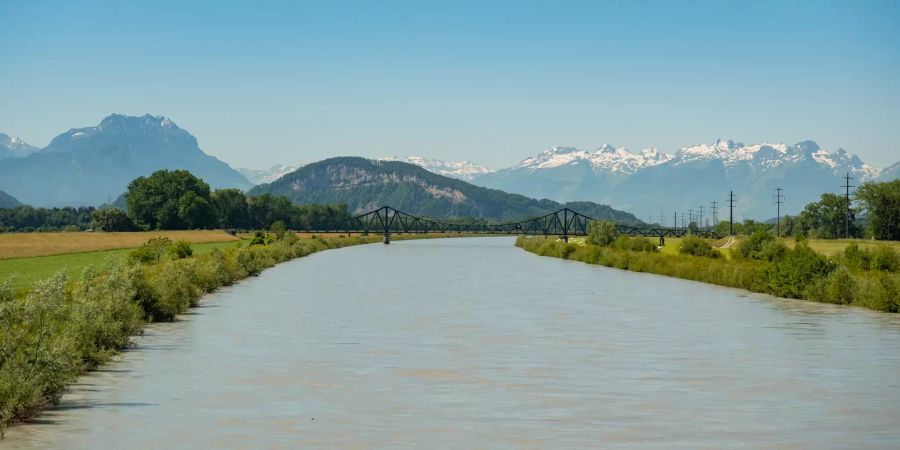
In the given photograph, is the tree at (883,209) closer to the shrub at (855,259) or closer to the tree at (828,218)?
the tree at (828,218)

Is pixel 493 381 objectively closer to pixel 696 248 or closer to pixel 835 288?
pixel 835 288

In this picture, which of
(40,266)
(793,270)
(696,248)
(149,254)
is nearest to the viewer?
(793,270)

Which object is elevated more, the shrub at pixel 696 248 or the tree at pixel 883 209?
the tree at pixel 883 209

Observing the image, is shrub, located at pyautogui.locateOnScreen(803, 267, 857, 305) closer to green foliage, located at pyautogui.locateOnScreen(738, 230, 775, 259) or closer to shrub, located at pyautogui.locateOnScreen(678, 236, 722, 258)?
green foliage, located at pyautogui.locateOnScreen(738, 230, 775, 259)

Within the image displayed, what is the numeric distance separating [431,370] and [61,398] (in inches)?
386

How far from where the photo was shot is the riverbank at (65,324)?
1888cm

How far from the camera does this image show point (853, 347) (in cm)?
3344

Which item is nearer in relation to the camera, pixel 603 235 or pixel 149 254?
pixel 149 254

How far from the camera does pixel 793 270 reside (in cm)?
5769

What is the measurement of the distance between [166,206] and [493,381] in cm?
16942

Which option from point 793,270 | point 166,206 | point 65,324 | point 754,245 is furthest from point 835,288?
point 166,206

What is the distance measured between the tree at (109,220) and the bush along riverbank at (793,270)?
112817mm

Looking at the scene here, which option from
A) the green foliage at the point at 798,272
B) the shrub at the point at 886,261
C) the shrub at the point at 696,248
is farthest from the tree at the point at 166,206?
the green foliage at the point at 798,272

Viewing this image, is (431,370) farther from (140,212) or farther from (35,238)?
(140,212)
